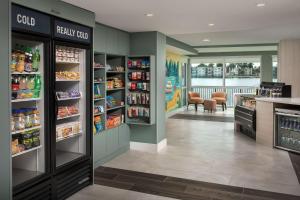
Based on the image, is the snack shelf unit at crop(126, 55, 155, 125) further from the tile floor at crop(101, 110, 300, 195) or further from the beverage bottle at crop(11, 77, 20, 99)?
the beverage bottle at crop(11, 77, 20, 99)

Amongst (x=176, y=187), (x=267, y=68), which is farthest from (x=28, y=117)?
(x=267, y=68)

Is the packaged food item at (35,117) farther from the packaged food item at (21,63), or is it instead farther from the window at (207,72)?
the window at (207,72)

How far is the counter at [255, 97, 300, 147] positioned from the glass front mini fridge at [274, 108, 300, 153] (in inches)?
5.4

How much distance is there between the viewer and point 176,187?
4.04 m

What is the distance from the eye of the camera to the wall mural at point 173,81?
10898mm

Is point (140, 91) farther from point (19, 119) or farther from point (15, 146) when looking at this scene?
point (15, 146)

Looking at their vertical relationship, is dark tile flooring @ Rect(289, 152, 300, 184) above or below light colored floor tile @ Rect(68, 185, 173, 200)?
above

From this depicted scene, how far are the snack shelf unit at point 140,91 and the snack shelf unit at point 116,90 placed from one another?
11 centimetres

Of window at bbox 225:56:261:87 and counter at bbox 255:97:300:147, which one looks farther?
window at bbox 225:56:261:87

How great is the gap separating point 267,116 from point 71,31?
474cm

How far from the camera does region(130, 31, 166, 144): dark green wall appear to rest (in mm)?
5785

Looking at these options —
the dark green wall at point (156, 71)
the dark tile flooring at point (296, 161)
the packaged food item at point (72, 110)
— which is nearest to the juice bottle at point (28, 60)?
the packaged food item at point (72, 110)

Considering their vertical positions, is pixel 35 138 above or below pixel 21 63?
below

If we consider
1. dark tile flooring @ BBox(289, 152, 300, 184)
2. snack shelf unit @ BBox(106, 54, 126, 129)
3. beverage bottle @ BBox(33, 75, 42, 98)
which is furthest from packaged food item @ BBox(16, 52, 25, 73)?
dark tile flooring @ BBox(289, 152, 300, 184)
